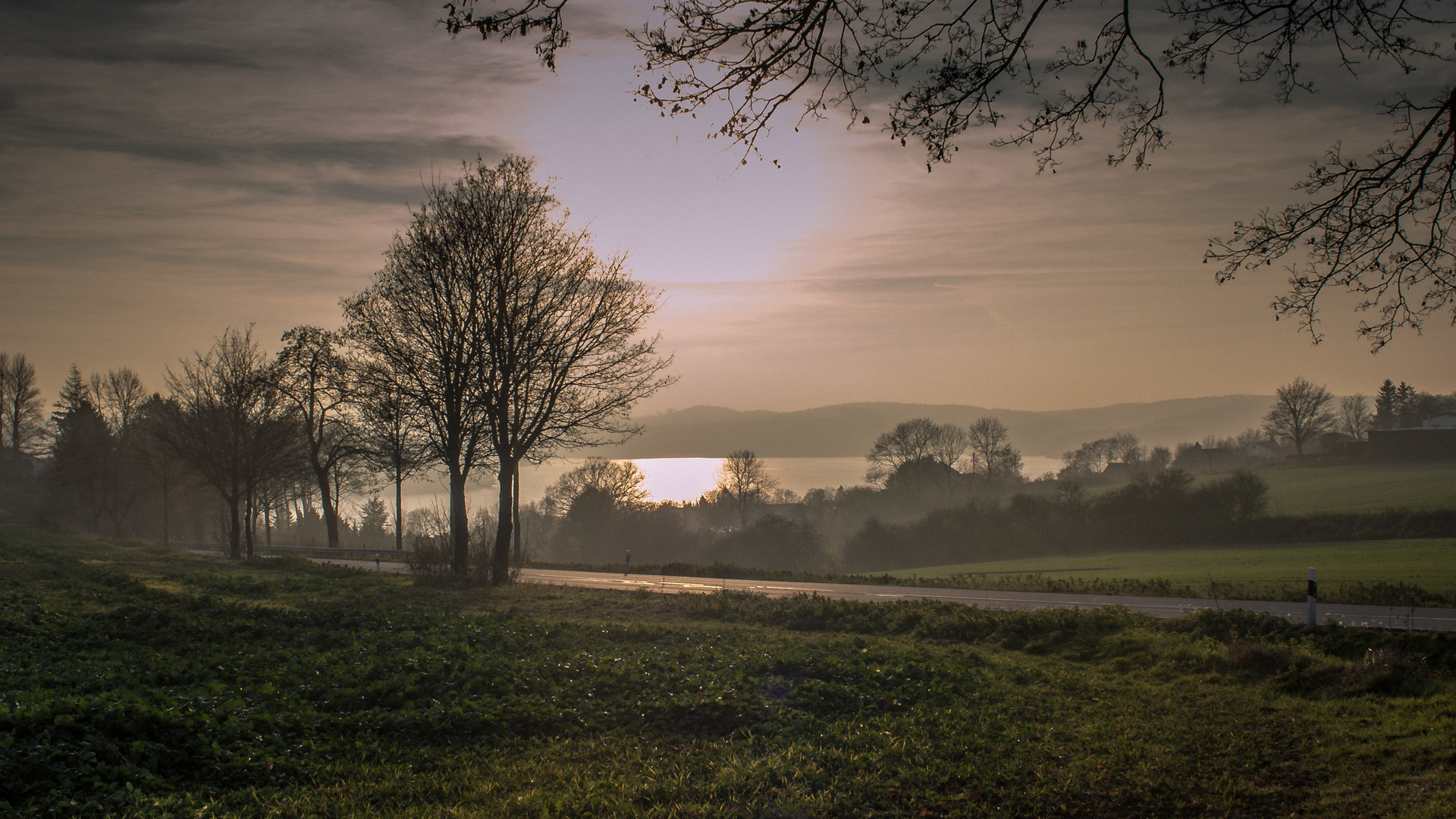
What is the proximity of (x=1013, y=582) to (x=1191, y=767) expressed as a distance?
17935mm

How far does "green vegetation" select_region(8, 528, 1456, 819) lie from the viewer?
525cm

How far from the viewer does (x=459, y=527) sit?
69.8 feet

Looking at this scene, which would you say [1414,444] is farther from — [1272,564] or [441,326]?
[441,326]

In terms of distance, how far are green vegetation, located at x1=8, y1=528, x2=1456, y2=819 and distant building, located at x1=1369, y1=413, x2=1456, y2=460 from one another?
3112 inches

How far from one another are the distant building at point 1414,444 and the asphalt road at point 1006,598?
7232 centimetres

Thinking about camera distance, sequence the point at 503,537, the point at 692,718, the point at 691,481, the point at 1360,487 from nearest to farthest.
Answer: the point at 692,718 → the point at 503,537 → the point at 1360,487 → the point at 691,481

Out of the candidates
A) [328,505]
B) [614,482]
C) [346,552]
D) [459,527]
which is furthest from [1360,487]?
[328,505]

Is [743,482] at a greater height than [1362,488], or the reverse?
[743,482]

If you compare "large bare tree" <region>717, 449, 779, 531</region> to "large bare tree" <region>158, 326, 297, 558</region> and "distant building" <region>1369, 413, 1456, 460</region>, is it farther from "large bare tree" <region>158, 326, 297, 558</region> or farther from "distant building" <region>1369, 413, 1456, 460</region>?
"distant building" <region>1369, 413, 1456, 460</region>

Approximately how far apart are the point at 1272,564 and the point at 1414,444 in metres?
57.4

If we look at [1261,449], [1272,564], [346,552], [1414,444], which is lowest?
[1272,564]

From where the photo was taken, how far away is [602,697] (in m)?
7.91

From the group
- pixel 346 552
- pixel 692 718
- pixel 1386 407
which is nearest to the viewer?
pixel 692 718

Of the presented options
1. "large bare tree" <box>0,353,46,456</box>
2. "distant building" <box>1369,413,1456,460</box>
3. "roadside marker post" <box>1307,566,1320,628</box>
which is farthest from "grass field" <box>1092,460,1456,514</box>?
"large bare tree" <box>0,353,46,456</box>
